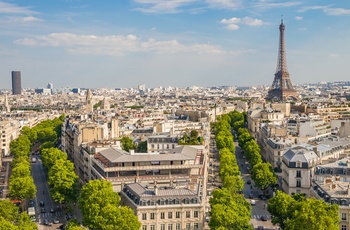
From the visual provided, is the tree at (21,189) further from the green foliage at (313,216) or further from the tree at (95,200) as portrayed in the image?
the green foliage at (313,216)

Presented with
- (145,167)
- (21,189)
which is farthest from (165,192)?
(21,189)

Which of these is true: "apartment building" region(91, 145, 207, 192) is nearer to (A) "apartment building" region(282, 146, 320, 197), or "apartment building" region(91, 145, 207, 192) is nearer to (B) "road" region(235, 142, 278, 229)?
(B) "road" region(235, 142, 278, 229)

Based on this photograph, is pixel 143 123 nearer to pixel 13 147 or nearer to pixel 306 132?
pixel 13 147

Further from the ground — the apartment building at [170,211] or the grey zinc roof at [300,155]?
the grey zinc roof at [300,155]

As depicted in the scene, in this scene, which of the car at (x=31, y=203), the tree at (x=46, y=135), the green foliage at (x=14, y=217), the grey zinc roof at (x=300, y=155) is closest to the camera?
the green foliage at (x=14, y=217)

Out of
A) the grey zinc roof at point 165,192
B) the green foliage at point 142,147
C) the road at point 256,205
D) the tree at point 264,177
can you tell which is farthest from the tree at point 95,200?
the green foliage at point 142,147

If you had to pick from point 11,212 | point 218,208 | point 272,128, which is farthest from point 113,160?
point 272,128
